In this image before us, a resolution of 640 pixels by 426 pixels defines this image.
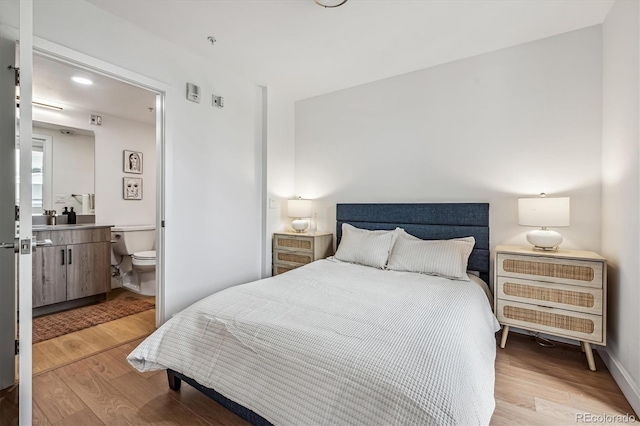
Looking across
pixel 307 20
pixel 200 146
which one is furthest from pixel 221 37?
pixel 200 146

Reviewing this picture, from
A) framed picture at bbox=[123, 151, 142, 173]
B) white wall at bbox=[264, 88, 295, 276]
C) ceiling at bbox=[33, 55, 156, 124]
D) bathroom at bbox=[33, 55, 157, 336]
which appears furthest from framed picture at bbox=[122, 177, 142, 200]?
white wall at bbox=[264, 88, 295, 276]

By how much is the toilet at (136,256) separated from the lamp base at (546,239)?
3.84 m

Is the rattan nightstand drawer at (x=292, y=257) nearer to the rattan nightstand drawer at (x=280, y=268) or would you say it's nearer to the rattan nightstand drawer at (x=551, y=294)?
the rattan nightstand drawer at (x=280, y=268)

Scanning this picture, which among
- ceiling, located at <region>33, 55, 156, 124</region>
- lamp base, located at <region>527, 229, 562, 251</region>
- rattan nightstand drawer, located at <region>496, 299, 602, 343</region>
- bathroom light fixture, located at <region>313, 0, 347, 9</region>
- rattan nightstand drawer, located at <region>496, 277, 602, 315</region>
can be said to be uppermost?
bathroom light fixture, located at <region>313, 0, 347, 9</region>

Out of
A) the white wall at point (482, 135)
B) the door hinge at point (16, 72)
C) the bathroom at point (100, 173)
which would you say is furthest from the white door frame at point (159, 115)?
the white wall at point (482, 135)

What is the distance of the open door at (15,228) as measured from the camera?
1.37m

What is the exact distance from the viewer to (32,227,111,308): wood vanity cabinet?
2.98m

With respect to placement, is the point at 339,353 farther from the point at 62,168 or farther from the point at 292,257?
the point at 62,168

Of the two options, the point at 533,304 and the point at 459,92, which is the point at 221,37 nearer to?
the point at 459,92

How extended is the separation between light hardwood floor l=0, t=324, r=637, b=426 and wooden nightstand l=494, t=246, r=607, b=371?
0.24 m

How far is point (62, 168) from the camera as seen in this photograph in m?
3.76

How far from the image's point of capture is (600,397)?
5.69 feet

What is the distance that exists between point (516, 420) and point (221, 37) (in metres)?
3.27

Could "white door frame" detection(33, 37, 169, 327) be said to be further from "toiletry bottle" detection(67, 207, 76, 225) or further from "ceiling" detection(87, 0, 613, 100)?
"toiletry bottle" detection(67, 207, 76, 225)
